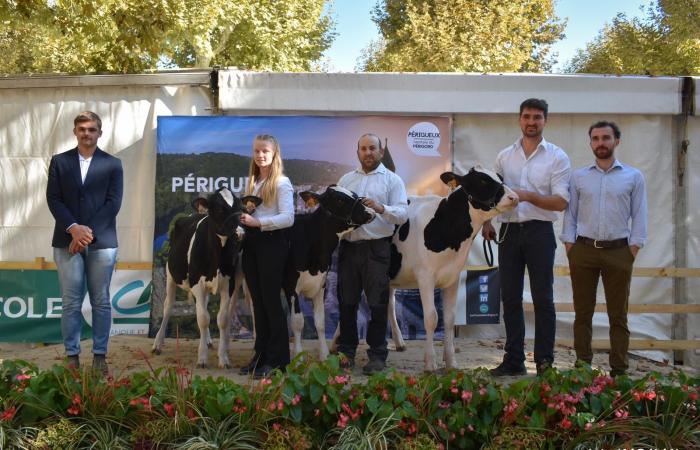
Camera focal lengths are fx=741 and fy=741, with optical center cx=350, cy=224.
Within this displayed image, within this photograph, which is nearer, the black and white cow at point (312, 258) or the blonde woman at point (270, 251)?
the blonde woman at point (270, 251)

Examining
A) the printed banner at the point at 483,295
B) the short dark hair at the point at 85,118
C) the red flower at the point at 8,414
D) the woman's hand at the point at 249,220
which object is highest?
the short dark hair at the point at 85,118

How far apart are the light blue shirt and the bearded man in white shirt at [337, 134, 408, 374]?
5.12 feet

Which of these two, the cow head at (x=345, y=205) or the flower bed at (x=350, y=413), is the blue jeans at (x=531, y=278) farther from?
the flower bed at (x=350, y=413)

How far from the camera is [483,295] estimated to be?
29.9 feet

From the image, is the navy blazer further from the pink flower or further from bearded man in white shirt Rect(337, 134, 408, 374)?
the pink flower

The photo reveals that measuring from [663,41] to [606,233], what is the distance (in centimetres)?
1777

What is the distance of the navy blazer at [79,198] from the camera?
20.9ft

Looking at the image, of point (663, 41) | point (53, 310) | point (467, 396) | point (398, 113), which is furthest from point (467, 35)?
point (467, 396)

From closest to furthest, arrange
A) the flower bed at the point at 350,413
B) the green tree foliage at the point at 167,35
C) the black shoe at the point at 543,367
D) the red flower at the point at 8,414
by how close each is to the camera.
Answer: the flower bed at the point at 350,413 < the red flower at the point at 8,414 < the black shoe at the point at 543,367 < the green tree foliage at the point at 167,35

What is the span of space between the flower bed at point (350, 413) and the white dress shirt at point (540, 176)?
206 cm

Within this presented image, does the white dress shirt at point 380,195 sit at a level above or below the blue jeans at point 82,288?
above

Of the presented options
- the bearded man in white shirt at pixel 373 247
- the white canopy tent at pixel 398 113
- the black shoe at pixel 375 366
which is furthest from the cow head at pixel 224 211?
the white canopy tent at pixel 398 113

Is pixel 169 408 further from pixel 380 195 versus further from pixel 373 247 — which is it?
pixel 380 195

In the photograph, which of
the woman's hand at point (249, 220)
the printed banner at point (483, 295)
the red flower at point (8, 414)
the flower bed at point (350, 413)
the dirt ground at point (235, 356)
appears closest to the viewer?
the flower bed at point (350, 413)
